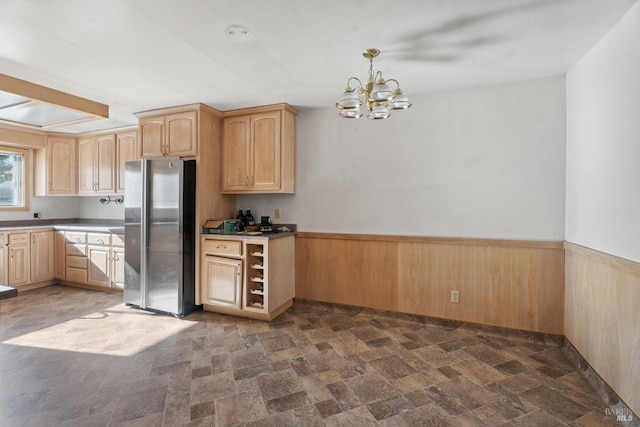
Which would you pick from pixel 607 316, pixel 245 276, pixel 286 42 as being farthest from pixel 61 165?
pixel 607 316

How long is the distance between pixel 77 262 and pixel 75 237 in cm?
36

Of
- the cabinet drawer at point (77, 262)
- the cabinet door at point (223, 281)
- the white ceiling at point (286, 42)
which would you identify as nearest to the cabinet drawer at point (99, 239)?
the cabinet drawer at point (77, 262)

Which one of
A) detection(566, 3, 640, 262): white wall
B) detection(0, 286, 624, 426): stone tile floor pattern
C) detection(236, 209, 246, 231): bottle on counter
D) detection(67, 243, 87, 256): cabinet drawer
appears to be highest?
detection(566, 3, 640, 262): white wall

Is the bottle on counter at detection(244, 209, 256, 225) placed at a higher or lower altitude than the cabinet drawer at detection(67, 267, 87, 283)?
higher

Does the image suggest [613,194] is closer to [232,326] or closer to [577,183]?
[577,183]

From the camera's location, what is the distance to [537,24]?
194 cm

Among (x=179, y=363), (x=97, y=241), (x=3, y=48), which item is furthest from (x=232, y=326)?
(x=3, y=48)

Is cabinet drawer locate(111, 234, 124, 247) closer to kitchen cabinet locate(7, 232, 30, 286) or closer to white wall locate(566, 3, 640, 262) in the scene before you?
kitchen cabinet locate(7, 232, 30, 286)

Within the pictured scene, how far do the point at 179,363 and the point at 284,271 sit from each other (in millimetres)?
1446

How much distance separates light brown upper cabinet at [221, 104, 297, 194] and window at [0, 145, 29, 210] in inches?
137

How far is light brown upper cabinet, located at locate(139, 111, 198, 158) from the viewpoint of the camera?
3494mm

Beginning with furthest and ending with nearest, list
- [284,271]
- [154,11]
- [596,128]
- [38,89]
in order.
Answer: [284,271] → [38,89] → [596,128] → [154,11]

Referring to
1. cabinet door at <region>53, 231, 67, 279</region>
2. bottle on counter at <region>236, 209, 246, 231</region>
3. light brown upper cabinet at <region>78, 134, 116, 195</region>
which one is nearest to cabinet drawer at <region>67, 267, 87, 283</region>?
cabinet door at <region>53, 231, 67, 279</region>

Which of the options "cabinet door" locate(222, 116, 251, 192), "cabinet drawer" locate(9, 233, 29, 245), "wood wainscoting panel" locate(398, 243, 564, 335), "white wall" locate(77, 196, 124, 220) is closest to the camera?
"wood wainscoting panel" locate(398, 243, 564, 335)
